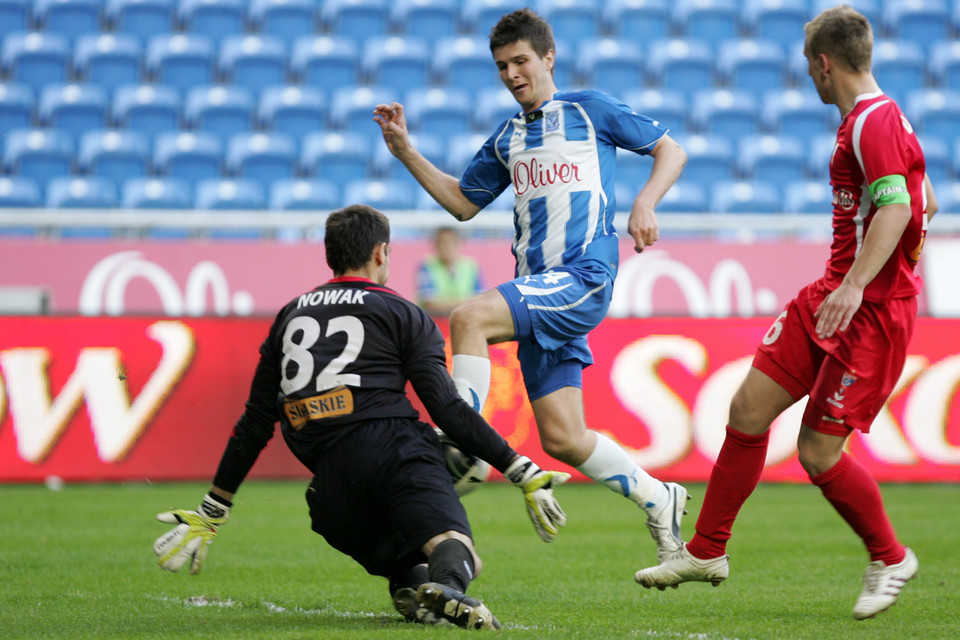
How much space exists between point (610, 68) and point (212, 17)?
4.88 m

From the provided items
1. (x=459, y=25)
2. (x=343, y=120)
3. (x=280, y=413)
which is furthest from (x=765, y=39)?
(x=280, y=413)

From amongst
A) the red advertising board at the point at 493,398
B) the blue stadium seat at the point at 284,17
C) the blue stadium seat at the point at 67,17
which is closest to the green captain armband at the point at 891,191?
the red advertising board at the point at 493,398

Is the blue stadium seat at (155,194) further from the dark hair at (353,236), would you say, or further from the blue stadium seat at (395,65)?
the dark hair at (353,236)

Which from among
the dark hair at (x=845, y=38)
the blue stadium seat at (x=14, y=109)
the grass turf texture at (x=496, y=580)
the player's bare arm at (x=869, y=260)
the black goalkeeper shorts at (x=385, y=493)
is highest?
the blue stadium seat at (x=14, y=109)

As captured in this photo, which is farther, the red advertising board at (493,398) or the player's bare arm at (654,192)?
the red advertising board at (493,398)

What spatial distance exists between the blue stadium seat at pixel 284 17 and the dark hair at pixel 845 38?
11066 millimetres

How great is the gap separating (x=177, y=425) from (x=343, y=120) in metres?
5.50

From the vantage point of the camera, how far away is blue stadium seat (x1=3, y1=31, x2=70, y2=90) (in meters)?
13.0

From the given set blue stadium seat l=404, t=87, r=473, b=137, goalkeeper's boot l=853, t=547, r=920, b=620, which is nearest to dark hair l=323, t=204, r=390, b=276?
goalkeeper's boot l=853, t=547, r=920, b=620

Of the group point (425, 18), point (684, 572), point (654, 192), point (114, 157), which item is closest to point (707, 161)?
point (425, 18)

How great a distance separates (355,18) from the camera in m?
14.1

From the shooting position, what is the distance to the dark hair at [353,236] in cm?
370

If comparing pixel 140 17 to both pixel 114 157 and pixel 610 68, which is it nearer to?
pixel 114 157

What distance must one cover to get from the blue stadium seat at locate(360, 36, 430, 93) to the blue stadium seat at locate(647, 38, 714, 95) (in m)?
2.85
